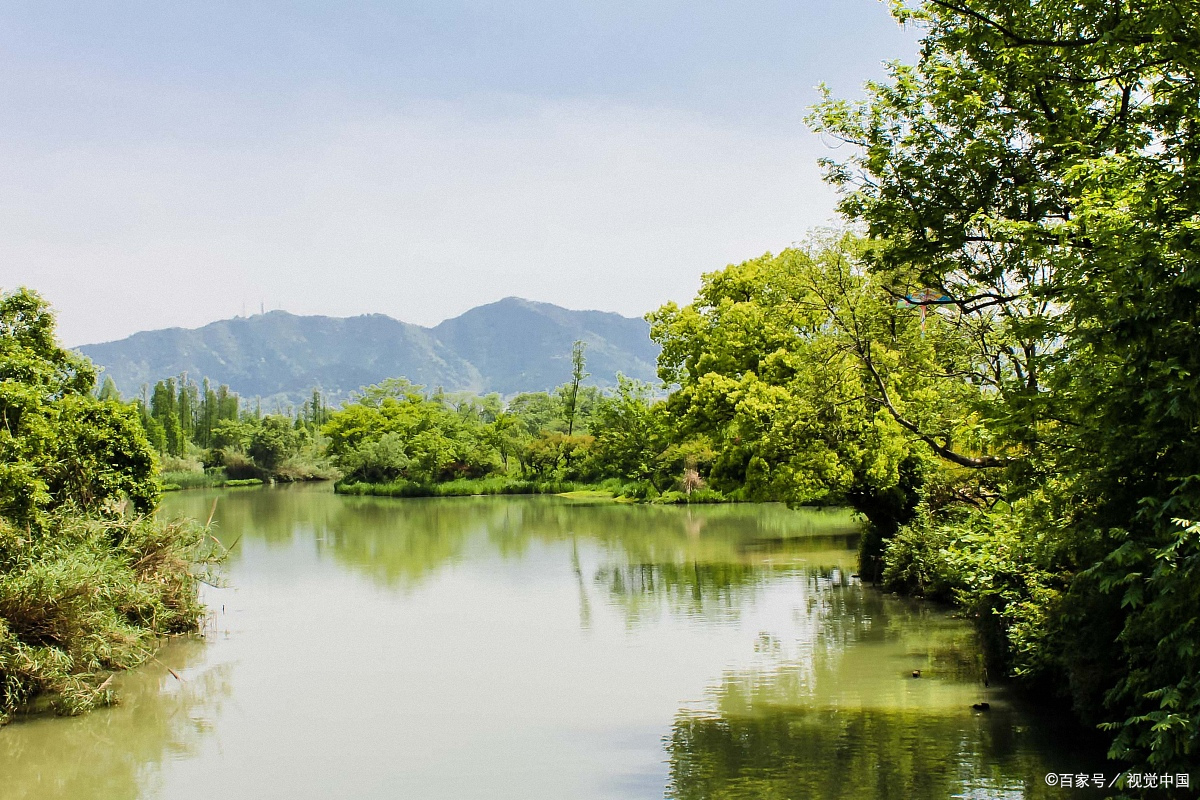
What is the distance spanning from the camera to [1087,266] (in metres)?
7.04

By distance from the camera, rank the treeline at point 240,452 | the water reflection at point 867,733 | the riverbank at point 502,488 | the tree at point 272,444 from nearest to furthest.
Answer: the water reflection at point 867,733 < the riverbank at point 502,488 < the treeline at point 240,452 < the tree at point 272,444

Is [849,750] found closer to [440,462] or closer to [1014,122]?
[1014,122]

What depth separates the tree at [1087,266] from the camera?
5883mm

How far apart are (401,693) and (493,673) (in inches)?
56.0

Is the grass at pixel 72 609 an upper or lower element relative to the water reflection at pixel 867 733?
upper

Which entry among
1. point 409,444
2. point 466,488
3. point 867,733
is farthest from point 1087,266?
point 409,444

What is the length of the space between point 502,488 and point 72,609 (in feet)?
161

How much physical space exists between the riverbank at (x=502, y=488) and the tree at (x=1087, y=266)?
125 feet

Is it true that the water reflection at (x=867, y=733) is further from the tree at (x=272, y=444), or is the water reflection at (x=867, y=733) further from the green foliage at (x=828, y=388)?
the tree at (x=272, y=444)

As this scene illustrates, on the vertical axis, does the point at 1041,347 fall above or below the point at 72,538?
above

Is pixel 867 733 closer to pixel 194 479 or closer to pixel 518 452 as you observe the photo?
pixel 518 452

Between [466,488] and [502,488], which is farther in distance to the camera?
[466,488]

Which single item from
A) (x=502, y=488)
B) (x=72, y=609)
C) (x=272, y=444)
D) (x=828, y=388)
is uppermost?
(x=828, y=388)

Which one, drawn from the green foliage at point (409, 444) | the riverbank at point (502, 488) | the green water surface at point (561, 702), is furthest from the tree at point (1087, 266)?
the green foliage at point (409, 444)
